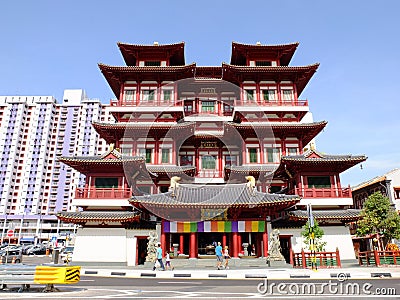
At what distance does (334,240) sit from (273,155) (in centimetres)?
962

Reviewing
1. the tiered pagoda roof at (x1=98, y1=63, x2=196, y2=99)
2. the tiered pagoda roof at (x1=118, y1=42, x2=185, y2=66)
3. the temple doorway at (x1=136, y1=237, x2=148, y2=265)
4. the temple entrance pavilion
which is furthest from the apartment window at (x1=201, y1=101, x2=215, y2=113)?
the temple doorway at (x1=136, y1=237, x2=148, y2=265)

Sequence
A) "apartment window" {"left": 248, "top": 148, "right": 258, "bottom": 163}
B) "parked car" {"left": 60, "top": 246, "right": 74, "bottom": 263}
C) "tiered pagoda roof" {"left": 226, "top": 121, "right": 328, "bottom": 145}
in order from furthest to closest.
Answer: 1. "apartment window" {"left": 248, "top": 148, "right": 258, "bottom": 163}
2. "tiered pagoda roof" {"left": 226, "top": 121, "right": 328, "bottom": 145}
3. "parked car" {"left": 60, "top": 246, "right": 74, "bottom": 263}

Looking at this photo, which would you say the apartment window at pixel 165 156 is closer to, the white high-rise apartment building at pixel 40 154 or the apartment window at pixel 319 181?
the apartment window at pixel 319 181

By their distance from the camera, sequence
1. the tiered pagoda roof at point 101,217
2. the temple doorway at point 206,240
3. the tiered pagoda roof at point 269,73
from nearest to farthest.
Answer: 1. the tiered pagoda roof at point 101,217
2. the temple doorway at point 206,240
3. the tiered pagoda roof at point 269,73

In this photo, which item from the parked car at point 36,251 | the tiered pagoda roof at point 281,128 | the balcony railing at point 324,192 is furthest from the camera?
the parked car at point 36,251

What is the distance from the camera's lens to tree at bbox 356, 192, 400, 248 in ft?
92.5

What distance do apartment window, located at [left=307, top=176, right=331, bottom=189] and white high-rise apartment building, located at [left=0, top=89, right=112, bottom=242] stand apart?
75485 mm

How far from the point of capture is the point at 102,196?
2856cm

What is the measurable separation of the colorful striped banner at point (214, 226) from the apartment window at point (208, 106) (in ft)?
47.0

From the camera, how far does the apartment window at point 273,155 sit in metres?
32.2

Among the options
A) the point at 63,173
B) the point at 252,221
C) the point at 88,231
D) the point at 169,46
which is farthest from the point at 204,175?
the point at 63,173

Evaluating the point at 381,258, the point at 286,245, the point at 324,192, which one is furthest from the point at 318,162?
the point at 381,258

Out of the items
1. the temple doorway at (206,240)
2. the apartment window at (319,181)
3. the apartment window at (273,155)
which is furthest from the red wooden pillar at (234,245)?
the apartment window at (273,155)

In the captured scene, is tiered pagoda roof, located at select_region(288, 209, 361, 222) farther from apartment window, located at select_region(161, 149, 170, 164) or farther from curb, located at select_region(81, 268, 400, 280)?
apartment window, located at select_region(161, 149, 170, 164)
